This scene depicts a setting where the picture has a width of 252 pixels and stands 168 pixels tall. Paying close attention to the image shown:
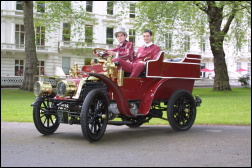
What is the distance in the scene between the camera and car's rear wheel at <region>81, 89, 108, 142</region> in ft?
21.2

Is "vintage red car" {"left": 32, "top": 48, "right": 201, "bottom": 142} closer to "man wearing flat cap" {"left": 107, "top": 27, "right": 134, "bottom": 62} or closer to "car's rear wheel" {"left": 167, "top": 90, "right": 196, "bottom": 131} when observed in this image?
"car's rear wheel" {"left": 167, "top": 90, "right": 196, "bottom": 131}

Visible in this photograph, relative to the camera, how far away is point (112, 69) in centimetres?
717

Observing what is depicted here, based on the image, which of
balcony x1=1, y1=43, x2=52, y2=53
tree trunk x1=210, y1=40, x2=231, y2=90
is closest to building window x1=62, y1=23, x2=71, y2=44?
balcony x1=1, y1=43, x2=52, y2=53

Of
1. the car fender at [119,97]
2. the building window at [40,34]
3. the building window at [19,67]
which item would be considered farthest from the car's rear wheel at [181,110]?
the building window at [19,67]

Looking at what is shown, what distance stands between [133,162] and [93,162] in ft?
1.81

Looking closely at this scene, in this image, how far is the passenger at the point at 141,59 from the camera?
7668mm

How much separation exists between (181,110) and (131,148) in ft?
8.60

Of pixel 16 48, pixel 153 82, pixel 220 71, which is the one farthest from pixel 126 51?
pixel 16 48

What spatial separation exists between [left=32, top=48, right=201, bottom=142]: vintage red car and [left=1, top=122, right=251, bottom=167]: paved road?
339 mm

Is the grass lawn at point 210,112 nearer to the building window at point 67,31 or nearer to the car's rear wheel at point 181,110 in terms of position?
the car's rear wheel at point 181,110

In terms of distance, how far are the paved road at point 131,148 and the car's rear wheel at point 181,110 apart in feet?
0.70

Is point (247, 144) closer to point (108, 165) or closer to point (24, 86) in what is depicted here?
point (108, 165)

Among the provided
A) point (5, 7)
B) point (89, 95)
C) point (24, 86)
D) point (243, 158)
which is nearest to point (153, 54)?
point (89, 95)

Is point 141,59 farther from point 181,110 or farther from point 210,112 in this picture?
point 210,112
